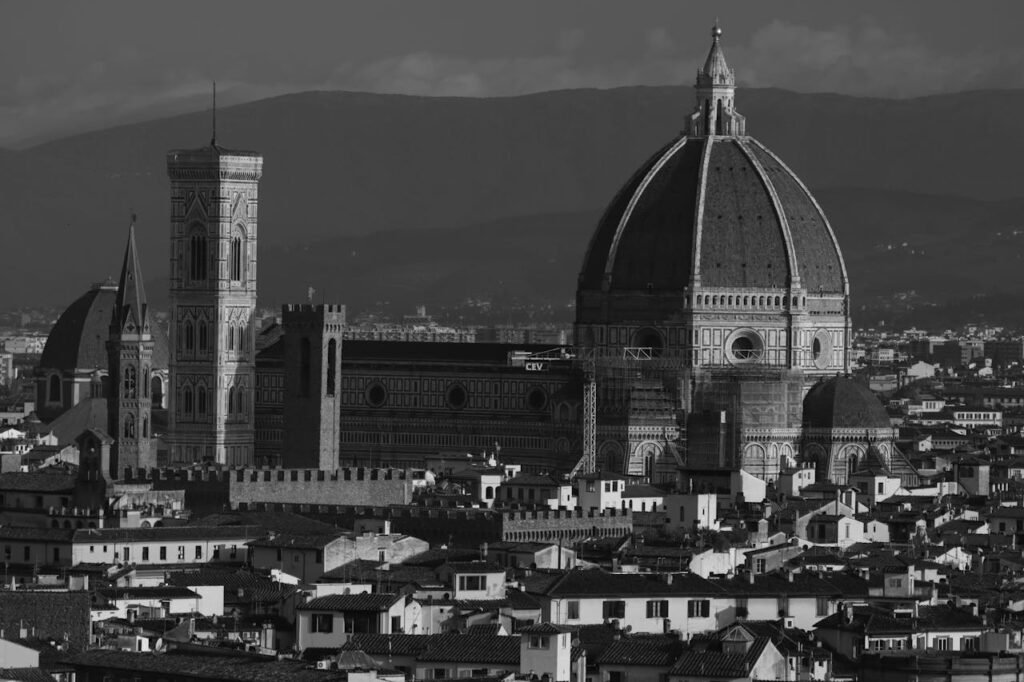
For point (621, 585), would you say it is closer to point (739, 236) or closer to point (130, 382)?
point (130, 382)

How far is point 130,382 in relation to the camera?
113 metres

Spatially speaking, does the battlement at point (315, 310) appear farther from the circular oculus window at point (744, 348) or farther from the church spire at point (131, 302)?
the circular oculus window at point (744, 348)

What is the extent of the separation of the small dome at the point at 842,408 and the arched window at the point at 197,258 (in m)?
19.3

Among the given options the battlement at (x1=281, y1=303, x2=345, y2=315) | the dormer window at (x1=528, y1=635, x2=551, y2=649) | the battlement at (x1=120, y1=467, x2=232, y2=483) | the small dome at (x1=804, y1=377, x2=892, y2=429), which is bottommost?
the dormer window at (x1=528, y1=635, x2=551, y2=649)

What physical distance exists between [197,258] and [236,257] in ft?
4.38

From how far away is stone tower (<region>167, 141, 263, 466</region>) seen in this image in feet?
442

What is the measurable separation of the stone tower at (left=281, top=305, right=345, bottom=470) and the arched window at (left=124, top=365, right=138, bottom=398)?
10.0 m

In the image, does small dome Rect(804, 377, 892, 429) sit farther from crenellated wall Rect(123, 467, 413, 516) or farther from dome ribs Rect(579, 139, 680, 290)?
crenellated wall Rect(123, 467, 413, 516)

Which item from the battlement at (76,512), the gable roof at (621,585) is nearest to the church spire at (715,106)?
the battlement at (76,512)

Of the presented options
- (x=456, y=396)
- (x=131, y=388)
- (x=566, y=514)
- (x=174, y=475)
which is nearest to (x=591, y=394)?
(x=456, y=396)

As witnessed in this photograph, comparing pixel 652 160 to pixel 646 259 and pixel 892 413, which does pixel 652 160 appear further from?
pixel 892 413

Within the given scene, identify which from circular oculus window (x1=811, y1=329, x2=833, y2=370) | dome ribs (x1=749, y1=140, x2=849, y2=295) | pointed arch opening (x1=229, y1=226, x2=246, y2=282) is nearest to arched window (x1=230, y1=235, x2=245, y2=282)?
pointed arch opening (x1=229, y1=226, x2=246, y2=282)

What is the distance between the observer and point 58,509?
314 feet

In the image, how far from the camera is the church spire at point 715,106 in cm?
14262
